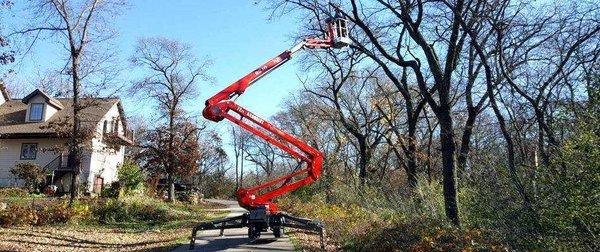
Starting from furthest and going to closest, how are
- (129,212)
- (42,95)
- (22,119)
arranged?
(22,119)
(42,95)
(129,212)

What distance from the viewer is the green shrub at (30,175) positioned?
1172 inches

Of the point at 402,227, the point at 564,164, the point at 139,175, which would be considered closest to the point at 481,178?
the point at 402,227

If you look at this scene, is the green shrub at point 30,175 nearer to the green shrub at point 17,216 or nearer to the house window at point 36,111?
the house window at point 36,111

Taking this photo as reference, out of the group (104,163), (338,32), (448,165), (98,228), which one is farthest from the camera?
(104,163)

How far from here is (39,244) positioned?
1176 centimetres

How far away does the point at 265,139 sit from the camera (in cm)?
1436

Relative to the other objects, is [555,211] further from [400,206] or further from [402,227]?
[400,206]

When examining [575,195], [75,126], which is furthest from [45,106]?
[575,195]

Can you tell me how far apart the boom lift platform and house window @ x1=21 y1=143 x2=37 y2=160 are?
2722 centimetres

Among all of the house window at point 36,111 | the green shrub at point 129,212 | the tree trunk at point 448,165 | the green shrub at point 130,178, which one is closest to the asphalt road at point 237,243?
the tree trunk at point 448,165

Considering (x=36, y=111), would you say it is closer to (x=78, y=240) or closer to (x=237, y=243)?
(x=78, y=240)

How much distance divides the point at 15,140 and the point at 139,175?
12.5m

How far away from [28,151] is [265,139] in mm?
28523

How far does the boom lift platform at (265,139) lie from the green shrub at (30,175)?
67.9 feet
